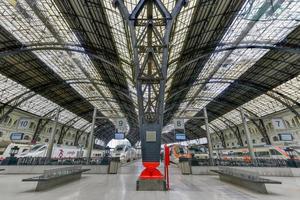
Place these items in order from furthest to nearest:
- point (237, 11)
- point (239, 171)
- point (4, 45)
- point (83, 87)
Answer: point (83, 87)
point (4, 45)
point (237, 11)
point (239, 171)

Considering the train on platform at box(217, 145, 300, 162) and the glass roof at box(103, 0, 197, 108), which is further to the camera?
the train on platform at box(217, 145, 300, 162)

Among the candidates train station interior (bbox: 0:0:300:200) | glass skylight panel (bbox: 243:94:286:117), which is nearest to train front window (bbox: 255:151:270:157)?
train station interior (bbox: 0:0:300:200)

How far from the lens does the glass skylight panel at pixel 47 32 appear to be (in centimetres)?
1427

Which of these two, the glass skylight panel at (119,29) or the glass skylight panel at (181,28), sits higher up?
the glass skylight panel at (181,28)

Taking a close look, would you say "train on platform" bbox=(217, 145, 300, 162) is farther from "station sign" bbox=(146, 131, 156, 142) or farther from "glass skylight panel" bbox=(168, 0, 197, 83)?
"station sign" bbox=(146, 131, 156, 142)

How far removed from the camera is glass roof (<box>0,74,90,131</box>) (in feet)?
82.7

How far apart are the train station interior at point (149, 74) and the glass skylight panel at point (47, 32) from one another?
12 cm

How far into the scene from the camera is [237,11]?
14.1 meters

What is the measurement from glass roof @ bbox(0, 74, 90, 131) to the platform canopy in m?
0.13

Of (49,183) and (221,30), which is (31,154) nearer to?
(49,183)

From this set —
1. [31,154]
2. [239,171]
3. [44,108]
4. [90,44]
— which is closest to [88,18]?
[90,44]

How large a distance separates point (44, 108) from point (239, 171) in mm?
39695

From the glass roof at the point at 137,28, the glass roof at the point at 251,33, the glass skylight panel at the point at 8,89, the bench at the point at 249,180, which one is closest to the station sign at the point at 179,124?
the glass roof at the point at 137,28

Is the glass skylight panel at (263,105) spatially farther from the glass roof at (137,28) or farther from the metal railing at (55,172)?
the metal railing at (55,172)
